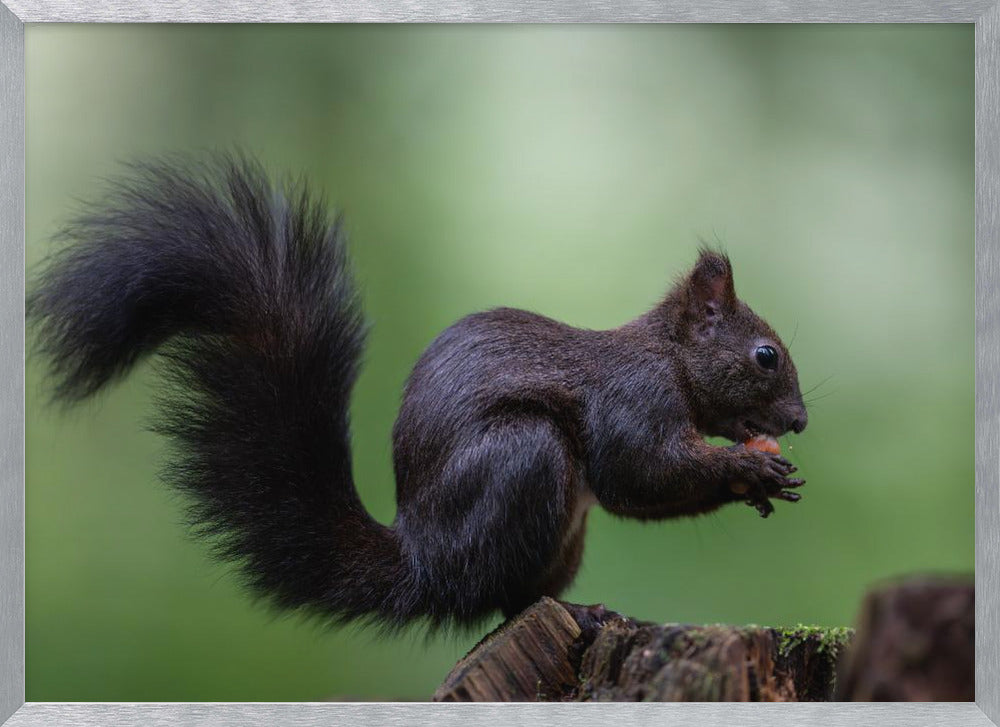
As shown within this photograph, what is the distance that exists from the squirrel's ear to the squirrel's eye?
111 millimetres

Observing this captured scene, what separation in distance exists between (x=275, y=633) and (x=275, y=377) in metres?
0.70

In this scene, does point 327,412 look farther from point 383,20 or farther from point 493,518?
point 383,20

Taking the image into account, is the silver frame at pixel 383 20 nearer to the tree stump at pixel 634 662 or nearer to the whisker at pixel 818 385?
the tree stump at pixel 634 662

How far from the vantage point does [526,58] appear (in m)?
2.28

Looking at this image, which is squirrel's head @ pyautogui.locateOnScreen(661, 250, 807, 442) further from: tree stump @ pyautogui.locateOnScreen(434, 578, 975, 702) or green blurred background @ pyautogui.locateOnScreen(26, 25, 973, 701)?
tree stump @ pyautogui.locateOnScreen(434, 578, 975, 702)

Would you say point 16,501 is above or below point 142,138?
below

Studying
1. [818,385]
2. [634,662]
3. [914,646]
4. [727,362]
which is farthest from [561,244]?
[914,646]

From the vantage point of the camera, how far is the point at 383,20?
2.08m

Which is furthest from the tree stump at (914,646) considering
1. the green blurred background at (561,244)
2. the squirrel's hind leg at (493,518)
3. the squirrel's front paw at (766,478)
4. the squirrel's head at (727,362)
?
the squirrel's hind leg at (493,518)

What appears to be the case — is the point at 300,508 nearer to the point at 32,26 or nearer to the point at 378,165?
the point at 378,165

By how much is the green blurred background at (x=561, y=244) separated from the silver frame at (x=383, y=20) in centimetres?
4

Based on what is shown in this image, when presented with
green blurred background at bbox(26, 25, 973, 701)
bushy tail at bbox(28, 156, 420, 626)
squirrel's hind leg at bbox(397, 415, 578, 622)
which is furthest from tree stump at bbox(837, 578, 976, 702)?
bushy tail at bbox(28, 156, 420, 626)

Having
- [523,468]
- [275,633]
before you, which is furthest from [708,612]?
[275,633]

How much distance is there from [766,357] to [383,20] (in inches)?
42.0
